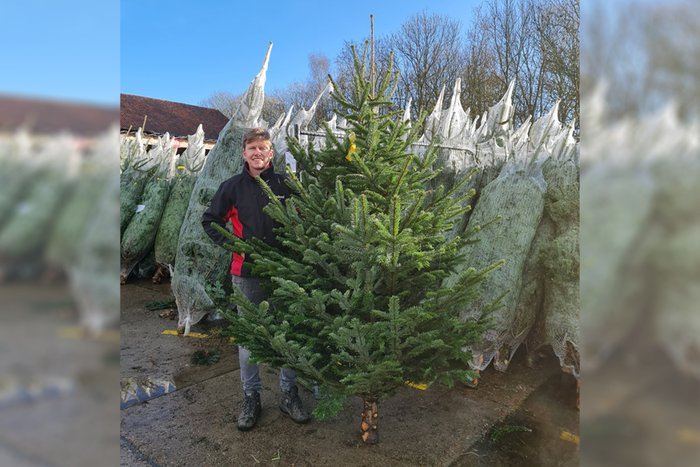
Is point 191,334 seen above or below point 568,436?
below

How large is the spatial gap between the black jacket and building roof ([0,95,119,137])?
7.72 ft

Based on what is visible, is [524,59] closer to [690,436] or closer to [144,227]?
[144,227]

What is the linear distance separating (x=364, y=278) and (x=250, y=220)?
3.32 ft

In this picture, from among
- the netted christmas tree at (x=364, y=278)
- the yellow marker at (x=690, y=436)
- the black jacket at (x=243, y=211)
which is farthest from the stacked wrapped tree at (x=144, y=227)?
the yellow marker at (x=690, y=436)

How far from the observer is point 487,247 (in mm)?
4289

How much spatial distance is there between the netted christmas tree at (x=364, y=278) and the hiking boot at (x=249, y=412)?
61cm

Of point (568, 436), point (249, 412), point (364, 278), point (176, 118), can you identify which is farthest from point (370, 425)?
point (176, 118)

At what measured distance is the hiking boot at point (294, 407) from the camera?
11.1 ft

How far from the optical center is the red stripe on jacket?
10.8 ft

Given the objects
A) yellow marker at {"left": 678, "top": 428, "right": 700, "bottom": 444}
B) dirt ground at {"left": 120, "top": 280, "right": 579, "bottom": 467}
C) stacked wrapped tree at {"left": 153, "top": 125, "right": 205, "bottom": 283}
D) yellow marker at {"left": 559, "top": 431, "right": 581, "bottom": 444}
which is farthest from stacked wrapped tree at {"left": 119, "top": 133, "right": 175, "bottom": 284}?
yellow marker at {"left": 678, "top": 428, "right": 700, "bottom": 444}

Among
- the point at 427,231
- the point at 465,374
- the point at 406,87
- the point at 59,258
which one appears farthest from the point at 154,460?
the point at 406,87

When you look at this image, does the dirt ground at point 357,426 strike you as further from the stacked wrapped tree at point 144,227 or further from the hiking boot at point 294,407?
the stacked wrapped tree at point 144,227

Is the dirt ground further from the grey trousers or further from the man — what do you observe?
the grey trousers

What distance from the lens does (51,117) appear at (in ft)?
2.91
